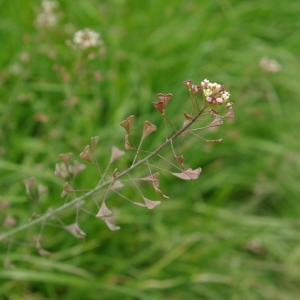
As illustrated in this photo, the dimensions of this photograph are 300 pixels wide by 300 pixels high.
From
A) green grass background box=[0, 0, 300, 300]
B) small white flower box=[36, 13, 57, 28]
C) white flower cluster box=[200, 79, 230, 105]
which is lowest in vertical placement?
green grass background box=[0, 0, 300, 300]

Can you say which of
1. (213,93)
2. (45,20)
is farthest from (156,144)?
(213,93)

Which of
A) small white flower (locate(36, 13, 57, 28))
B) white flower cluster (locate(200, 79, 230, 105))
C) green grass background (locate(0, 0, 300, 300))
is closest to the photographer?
white flower cluster (locate(200, 79, 230, 105))

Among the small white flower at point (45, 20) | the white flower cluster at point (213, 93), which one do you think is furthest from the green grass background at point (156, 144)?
the white flower cluster at point (213, 93)

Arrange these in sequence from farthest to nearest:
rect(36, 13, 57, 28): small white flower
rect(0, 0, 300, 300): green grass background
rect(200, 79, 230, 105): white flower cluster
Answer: rect(0, 0, 300, 300): green grass background → rect(36, 13, 57, 28): small white flower → rect(200, 79, 230, 105): white flower cluster

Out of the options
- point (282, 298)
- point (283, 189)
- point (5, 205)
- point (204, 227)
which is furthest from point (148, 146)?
point (5, 205)

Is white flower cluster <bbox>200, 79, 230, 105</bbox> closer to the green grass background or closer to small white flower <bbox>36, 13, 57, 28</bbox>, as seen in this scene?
the green grass background

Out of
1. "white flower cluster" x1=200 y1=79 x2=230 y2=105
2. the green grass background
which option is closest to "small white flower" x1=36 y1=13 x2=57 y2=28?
the green grass background

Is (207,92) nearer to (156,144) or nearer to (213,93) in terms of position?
(213,93)

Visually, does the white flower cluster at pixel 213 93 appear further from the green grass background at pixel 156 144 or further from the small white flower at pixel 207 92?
the green grass background at pixel 156 144

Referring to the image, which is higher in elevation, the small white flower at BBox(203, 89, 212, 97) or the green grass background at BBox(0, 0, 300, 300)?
the small white flower at BBox(203, 89, 212, 97)

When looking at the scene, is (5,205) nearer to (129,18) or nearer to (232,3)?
(129,18)
